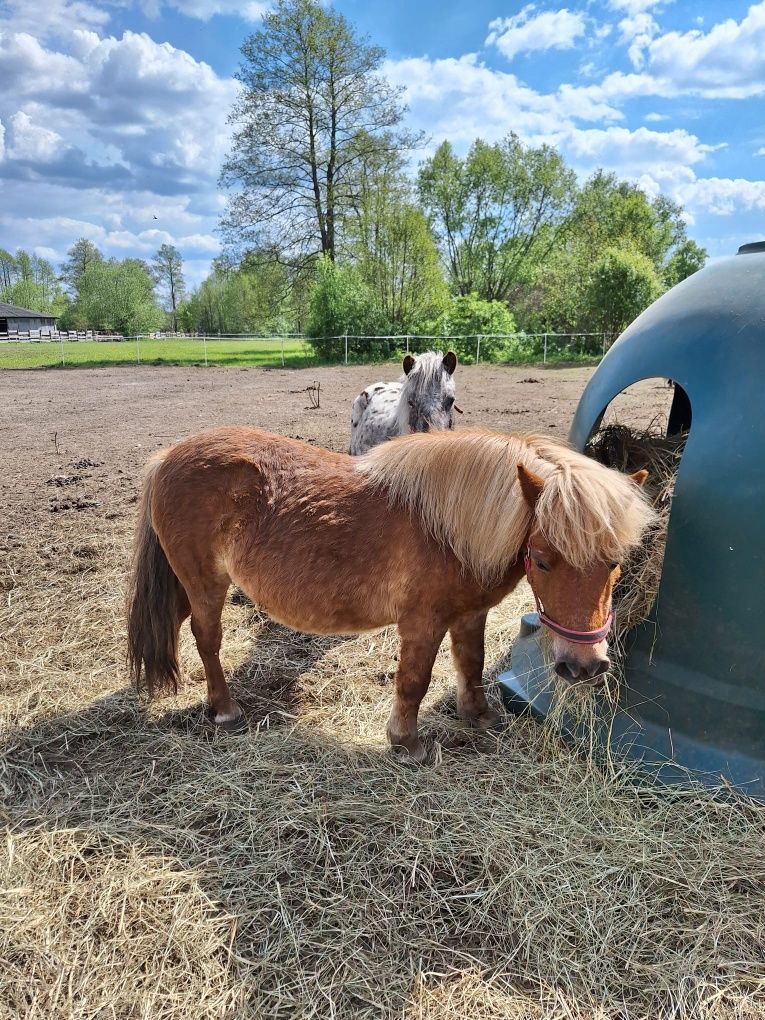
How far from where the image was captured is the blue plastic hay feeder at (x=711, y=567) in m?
2.42

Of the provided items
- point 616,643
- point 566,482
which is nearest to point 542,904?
point 616,643

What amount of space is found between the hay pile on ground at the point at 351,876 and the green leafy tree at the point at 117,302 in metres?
61.7

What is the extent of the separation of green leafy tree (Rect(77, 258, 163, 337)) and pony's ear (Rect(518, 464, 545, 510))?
62.5m

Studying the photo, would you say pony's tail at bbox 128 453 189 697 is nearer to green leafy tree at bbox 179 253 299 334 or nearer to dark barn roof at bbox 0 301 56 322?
green leafy tree at bbox 179 253 299 334

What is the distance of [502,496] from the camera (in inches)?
95.9

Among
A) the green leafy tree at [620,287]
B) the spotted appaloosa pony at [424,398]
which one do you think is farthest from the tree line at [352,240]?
the spotted appaloosa pony at [424,398]

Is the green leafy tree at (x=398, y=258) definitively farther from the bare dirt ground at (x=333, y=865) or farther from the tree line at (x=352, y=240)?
the bare dirt ground at (x=333, y=865)

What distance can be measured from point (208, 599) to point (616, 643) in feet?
6.62

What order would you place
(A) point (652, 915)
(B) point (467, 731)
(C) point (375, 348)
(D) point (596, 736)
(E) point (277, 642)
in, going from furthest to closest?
(C) point (375, 348) → (E) point (277, 642) → (B) point (467, 731) → (D) point (596, 736) → (A) point (652, 915)

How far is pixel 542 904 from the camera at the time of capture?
2131 mm

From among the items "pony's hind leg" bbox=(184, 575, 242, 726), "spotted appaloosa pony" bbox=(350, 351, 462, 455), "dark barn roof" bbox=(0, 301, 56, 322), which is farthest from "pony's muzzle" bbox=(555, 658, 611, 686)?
"dark barn roof" bbox=(0, 301, 56, 322)

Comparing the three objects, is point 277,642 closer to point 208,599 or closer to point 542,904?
point 208,599

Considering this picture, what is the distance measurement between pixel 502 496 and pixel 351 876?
1.56m

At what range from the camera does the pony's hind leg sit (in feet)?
10.2
